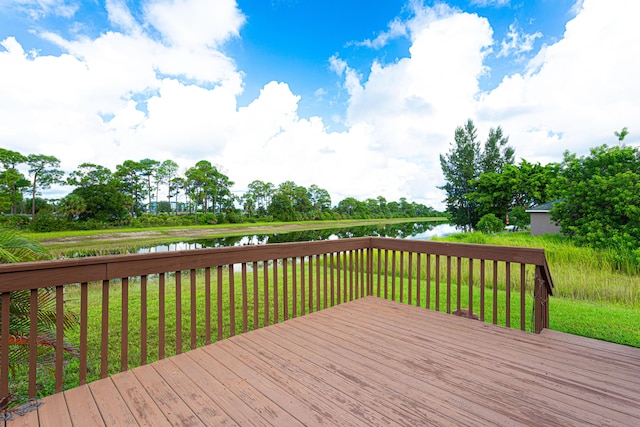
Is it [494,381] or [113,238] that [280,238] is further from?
[494,381]

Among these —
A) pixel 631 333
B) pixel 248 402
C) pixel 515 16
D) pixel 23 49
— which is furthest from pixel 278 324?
pixel 23 49

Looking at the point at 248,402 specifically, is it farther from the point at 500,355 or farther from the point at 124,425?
the point at 500,355

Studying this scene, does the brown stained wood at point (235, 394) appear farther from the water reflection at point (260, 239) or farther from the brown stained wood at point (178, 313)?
the water reflection at point (260, 239)

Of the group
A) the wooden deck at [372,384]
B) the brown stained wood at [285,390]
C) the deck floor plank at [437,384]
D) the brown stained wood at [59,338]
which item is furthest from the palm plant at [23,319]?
the deck floor plank at [437,384]

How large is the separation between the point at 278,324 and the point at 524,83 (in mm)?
12505

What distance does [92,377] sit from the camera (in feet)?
8.00

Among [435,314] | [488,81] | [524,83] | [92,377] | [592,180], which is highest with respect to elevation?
[488,81]

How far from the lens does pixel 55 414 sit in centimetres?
136

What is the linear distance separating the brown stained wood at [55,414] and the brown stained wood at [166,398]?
0.34 m

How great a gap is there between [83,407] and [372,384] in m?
1.49

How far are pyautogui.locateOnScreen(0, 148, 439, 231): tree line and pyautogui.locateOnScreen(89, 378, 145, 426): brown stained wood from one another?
5.83 metres

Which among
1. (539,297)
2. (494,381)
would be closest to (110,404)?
(494,381)

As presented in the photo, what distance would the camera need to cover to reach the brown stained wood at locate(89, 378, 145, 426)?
1322 mm

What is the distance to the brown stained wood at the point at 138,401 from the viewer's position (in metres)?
1.32
